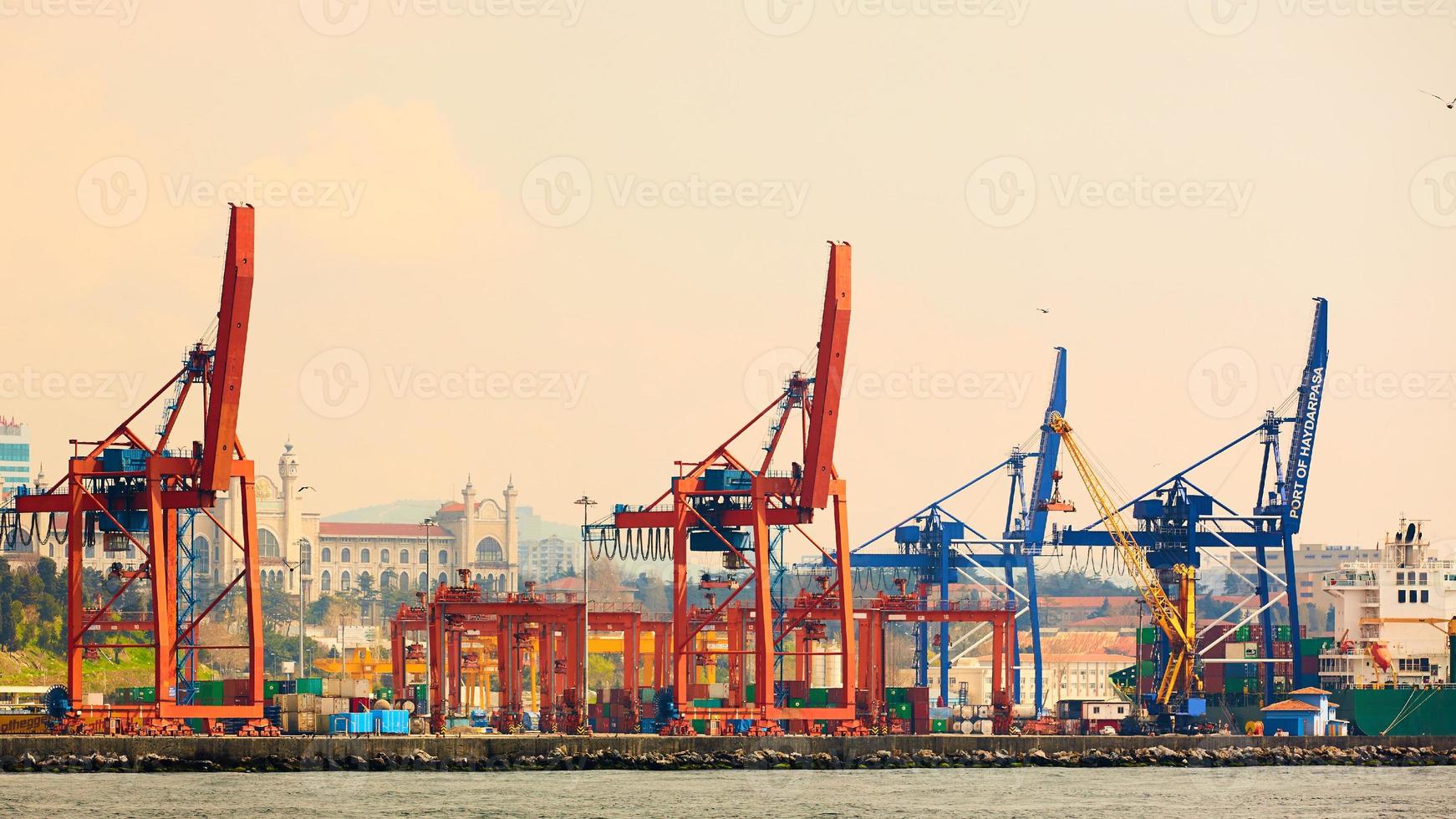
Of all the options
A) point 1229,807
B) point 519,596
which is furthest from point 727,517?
point 1229,807

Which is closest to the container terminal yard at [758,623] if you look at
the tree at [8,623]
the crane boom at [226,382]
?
the crane boom at [226,382]

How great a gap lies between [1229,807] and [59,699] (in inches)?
1774

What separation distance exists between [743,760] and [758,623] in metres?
5.56

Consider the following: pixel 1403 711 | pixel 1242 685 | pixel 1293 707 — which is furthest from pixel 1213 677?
pixel 1403 711

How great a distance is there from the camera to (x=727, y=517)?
321 feet

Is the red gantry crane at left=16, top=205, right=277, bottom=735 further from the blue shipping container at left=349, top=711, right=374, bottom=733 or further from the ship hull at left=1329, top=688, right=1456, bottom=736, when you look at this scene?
the ship hull at left=1329, top=688, right=1456, bottom=736

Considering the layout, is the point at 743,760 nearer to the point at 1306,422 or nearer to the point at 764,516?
the point at 764,516

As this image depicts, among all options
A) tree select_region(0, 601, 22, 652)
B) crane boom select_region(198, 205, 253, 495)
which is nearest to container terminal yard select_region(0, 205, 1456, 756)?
crane boom select_region(198, 205, 253, 495)

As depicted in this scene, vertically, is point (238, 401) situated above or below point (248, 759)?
above

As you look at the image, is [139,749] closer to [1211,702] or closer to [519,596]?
[519,596]

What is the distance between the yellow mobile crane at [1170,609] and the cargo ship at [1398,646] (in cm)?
777

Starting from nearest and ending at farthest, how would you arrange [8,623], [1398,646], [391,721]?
1. [391,721]
2. [1398,646]
3. [8,623]

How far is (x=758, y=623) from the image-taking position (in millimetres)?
95625

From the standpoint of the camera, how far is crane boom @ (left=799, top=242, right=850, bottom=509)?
95.2 metres
